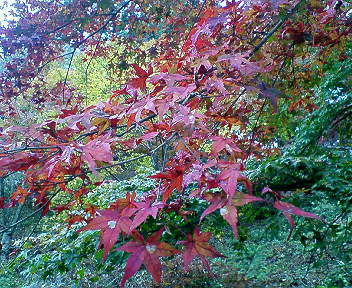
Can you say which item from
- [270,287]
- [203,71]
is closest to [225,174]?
[203,71]

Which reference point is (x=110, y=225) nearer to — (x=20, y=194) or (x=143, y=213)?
(x=143, y=213)

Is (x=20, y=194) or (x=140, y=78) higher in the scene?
(x=140, y=78)

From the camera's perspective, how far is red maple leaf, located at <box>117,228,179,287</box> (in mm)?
827

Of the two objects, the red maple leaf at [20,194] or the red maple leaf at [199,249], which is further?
the red maple leaf at [20,194]

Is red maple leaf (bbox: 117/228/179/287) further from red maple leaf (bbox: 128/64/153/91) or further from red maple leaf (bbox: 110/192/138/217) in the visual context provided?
red maple leaf (bbox: 128/64/153/91)

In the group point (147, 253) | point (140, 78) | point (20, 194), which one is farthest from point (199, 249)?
point (20, 194)

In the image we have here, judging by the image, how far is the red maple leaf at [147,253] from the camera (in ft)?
2.71

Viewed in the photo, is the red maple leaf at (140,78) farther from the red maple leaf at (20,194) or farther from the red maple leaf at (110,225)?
the red maple leaf at (20,194)

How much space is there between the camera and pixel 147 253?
0.87 m

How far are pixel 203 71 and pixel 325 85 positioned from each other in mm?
2185

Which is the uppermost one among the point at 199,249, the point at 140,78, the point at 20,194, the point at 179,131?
the point at 140,78

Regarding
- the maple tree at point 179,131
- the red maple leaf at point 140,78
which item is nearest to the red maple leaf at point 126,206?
the maple tree at point 179,131

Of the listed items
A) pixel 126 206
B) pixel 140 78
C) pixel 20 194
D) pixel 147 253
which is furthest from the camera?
pixel 20 194

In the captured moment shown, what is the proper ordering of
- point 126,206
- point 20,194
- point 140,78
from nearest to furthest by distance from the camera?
point 126,206, point 140,78, point 20,194
